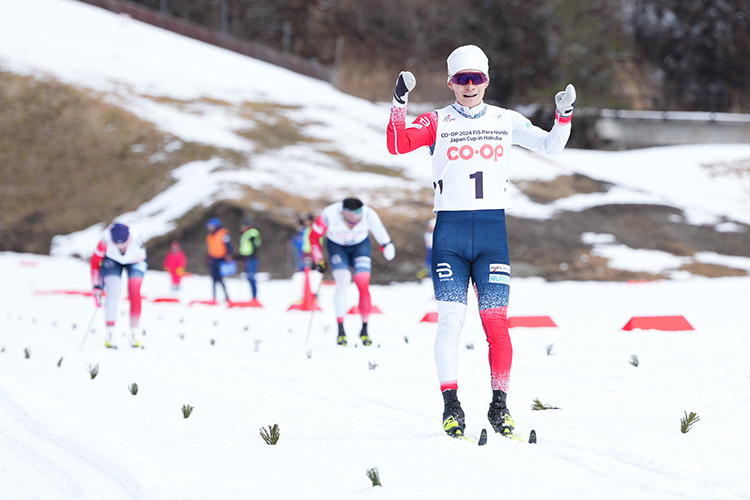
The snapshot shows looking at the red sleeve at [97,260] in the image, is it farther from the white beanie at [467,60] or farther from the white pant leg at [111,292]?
the white beanie at [467,60]

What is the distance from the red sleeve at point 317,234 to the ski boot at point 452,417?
5713 millimetres

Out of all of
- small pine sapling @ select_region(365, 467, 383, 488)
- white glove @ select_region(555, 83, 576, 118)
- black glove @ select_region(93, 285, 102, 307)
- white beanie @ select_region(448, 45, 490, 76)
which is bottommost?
small pine sapling @ select_region(365, 467, 383, 488)

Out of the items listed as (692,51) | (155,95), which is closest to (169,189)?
(155,95)

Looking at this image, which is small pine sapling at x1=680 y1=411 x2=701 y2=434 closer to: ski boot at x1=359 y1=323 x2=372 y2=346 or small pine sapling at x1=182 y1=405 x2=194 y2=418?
small pine sapling at x1=182 y1=405 x2=194 y2=418

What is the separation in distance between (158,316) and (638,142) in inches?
1378

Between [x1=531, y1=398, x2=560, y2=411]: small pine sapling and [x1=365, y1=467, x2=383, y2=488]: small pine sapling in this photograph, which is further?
[x1=531, y1=398, x2=560, y2=411]: small pine sapling

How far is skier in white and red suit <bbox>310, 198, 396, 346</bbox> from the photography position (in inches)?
399

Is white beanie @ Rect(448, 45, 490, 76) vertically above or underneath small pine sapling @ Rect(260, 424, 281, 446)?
above

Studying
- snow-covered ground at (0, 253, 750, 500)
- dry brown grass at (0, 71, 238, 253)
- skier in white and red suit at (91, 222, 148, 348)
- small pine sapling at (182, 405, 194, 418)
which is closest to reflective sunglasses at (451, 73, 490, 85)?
snow-covered ground at (0, 253, 750, 500)

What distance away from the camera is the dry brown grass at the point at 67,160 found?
88.3 feet

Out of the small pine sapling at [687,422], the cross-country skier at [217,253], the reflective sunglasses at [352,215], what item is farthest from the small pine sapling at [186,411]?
the cross-country skier at [217,253]

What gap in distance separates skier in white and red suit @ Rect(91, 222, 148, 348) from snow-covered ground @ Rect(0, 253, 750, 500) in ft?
1.96

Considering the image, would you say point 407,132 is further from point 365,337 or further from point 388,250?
point 365,337

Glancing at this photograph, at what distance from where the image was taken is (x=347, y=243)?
10.4 metres
